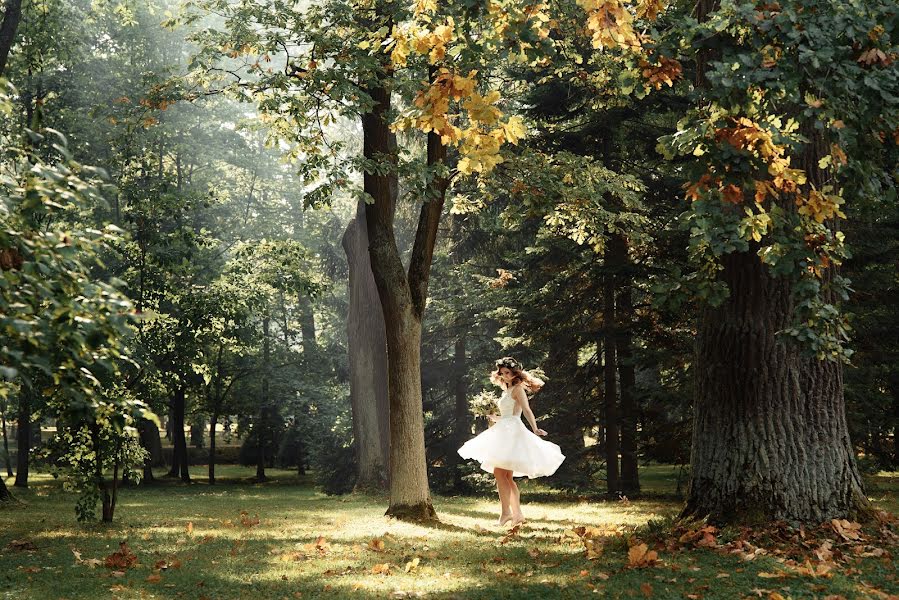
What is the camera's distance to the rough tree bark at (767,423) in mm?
7785

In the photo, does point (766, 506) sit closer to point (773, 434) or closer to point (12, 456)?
point (773, 434)

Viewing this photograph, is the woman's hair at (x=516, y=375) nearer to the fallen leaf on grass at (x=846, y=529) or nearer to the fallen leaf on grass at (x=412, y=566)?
the fallen leaf on grass at (x=412, y=566)

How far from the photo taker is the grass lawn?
6.25 metres

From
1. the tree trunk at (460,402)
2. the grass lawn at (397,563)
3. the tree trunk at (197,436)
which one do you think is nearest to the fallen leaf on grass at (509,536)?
the grass lawn at (397,563)

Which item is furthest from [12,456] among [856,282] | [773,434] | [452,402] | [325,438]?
[773,434]

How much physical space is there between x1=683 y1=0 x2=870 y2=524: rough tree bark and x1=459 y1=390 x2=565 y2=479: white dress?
2.88 m

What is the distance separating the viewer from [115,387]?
10.8 m

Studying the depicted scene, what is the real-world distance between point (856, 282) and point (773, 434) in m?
9.75

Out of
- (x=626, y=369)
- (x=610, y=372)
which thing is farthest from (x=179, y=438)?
(x=626, y=369)

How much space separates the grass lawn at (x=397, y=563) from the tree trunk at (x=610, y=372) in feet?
17.5

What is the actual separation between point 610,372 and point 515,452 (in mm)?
7254

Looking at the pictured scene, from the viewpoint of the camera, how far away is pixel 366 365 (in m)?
21.8

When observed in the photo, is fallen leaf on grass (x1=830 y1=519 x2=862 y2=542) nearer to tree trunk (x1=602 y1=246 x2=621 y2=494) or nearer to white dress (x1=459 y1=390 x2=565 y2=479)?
white dress (x1=459 y1=390 x2=565 y2=479)

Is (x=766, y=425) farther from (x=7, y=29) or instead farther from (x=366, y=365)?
(x=366, y=365)
